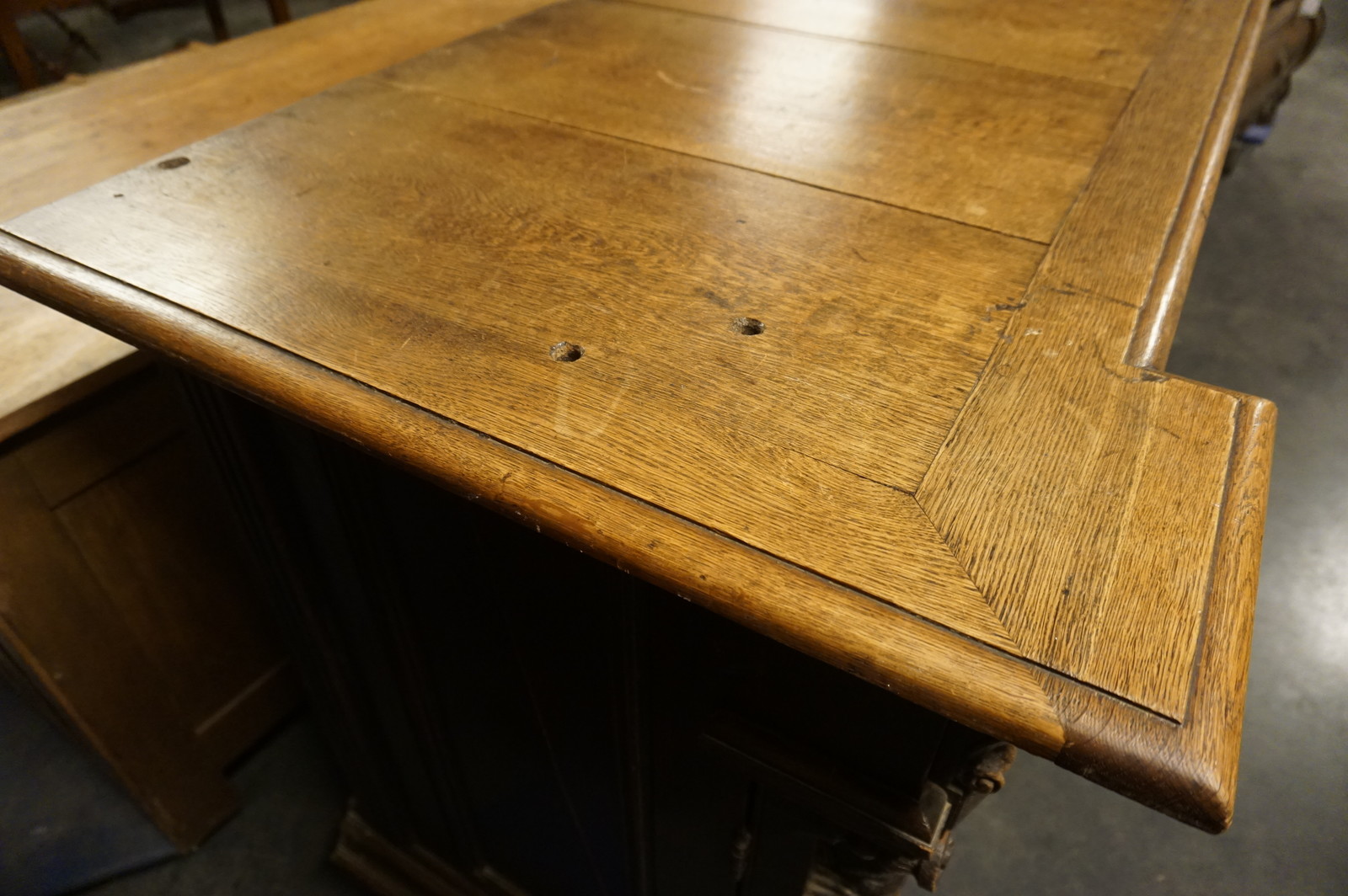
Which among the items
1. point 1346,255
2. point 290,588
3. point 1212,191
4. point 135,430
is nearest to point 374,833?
point 290,588

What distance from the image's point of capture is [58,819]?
4.19ft

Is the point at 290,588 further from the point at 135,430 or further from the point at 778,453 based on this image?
the point at 778,453

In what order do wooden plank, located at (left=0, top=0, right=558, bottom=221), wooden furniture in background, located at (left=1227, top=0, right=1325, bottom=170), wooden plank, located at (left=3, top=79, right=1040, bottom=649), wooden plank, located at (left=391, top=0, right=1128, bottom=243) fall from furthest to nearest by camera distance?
wooden furniture in background, located at (left=1227, top=0, right=1325, bottom=170)
wooden plank, located at (left=0, top=0, right=558, bottom=221)
wooden plank, located at (left=391, top=0, right=1128, bottom=243)
wooden plank, located at (left=3, top=79, right=1040, bottom=649)

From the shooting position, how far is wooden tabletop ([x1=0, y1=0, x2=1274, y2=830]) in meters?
0.37

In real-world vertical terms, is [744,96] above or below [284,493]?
above

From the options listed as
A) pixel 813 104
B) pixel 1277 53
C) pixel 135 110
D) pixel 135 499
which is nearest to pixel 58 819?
pixel 135 499

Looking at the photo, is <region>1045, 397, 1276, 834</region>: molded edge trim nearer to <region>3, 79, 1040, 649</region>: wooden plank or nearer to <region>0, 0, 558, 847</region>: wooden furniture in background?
<region>3, 79, 1040, 649</region>: wooden plank

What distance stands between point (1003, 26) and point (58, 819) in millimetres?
1721

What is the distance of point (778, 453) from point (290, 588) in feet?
2.04

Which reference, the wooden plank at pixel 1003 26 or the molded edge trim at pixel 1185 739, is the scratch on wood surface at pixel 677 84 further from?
the molded edge trim at pixel 1185 739

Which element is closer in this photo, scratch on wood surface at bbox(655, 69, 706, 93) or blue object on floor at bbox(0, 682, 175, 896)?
scratch on wood surface at bbox(655, 69, 706, 93)

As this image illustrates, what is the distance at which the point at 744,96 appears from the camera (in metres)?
0.84

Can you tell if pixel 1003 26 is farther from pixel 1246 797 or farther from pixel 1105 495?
pixel 1246 797

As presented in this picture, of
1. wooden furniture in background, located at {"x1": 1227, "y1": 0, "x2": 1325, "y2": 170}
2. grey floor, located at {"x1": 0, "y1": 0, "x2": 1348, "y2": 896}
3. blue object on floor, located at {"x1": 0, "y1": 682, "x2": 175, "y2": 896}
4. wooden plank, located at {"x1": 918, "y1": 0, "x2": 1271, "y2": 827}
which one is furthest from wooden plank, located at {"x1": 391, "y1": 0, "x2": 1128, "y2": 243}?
wooden furniture in background, located at {"x1": 1227, "y1": 0, "x2": 1325, "y2": 170}
